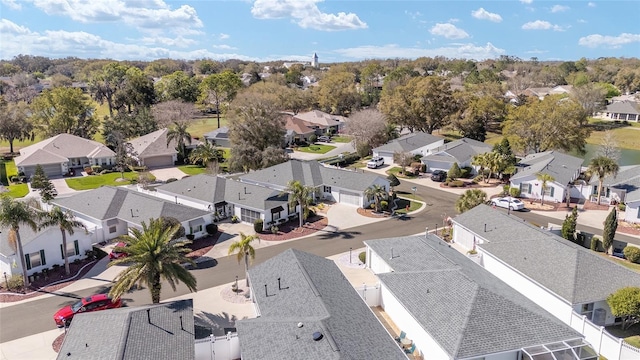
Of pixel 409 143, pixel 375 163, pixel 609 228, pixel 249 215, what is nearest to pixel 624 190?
pixel 609 228

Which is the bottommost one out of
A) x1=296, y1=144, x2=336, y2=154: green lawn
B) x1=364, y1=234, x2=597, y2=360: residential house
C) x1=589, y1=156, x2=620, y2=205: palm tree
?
x1=296, y1=144, x2=336, y2=154: green lawn

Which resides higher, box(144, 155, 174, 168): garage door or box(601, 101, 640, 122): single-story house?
box(601, 101, 640, 122): single-story house

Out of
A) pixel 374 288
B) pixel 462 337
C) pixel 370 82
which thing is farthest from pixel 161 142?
pixel 370 82

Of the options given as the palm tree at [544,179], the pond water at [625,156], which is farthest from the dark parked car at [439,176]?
the pond water at [625,156]

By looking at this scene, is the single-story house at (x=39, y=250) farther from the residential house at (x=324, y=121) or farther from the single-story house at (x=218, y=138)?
the residential house at (x=324, y=121)

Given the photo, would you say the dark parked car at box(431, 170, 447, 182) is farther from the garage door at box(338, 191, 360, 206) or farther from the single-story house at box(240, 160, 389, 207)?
the garage door at box(338, 191, 360, 206)

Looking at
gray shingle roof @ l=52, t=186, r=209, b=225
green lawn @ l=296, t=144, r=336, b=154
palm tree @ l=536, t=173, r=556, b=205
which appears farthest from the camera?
green lawn @ l=296, t=144, r=336, b=154

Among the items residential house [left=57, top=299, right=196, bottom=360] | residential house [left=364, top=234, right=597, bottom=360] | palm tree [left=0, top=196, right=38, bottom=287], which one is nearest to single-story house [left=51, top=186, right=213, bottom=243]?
palm tree [left=0, top=196, right=38, bottom=287]
